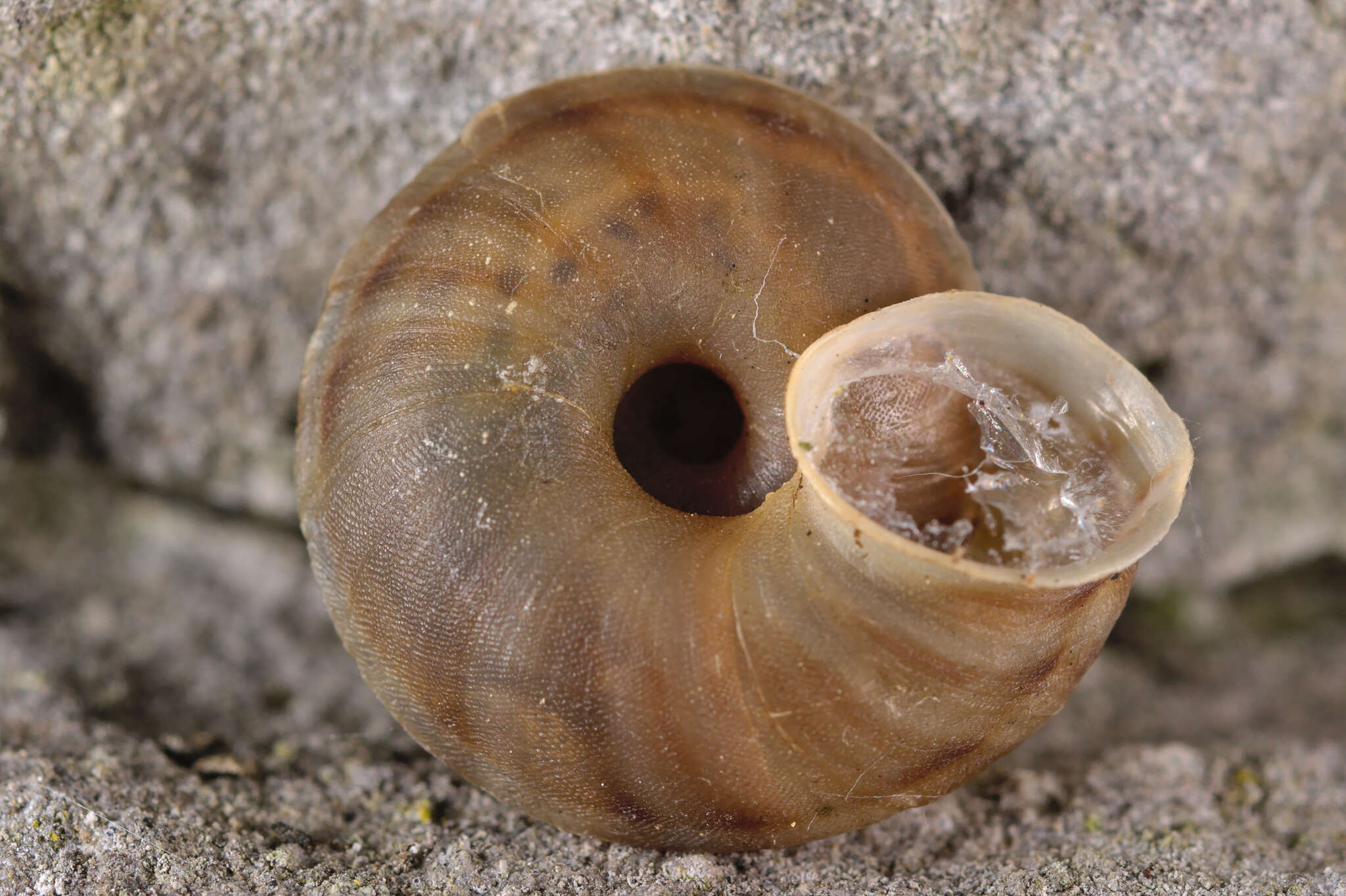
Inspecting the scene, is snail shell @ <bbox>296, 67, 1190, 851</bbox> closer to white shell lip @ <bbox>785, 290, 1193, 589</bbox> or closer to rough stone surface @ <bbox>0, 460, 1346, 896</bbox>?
white shell lip @ <bbox>785, 290, 1193, 589</bbox>

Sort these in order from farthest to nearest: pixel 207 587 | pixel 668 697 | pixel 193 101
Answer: pixel 207 587 → pixel 193 101 → pixel 668 697

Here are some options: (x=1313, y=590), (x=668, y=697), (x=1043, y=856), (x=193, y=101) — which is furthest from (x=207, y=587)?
(x=1313, y=590)

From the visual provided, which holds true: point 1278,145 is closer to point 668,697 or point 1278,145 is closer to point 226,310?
point 668,697

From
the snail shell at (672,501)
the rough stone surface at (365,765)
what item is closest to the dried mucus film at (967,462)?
the snail shell at (672,501)

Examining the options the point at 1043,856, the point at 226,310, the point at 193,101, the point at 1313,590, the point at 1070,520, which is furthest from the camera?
the point at 1313,590

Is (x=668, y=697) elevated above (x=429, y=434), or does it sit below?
below

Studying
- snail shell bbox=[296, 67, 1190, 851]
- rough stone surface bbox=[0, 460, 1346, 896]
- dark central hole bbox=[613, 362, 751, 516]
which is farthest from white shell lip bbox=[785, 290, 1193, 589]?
rough stone surface bbox=[0, 460, 1346, 896]
